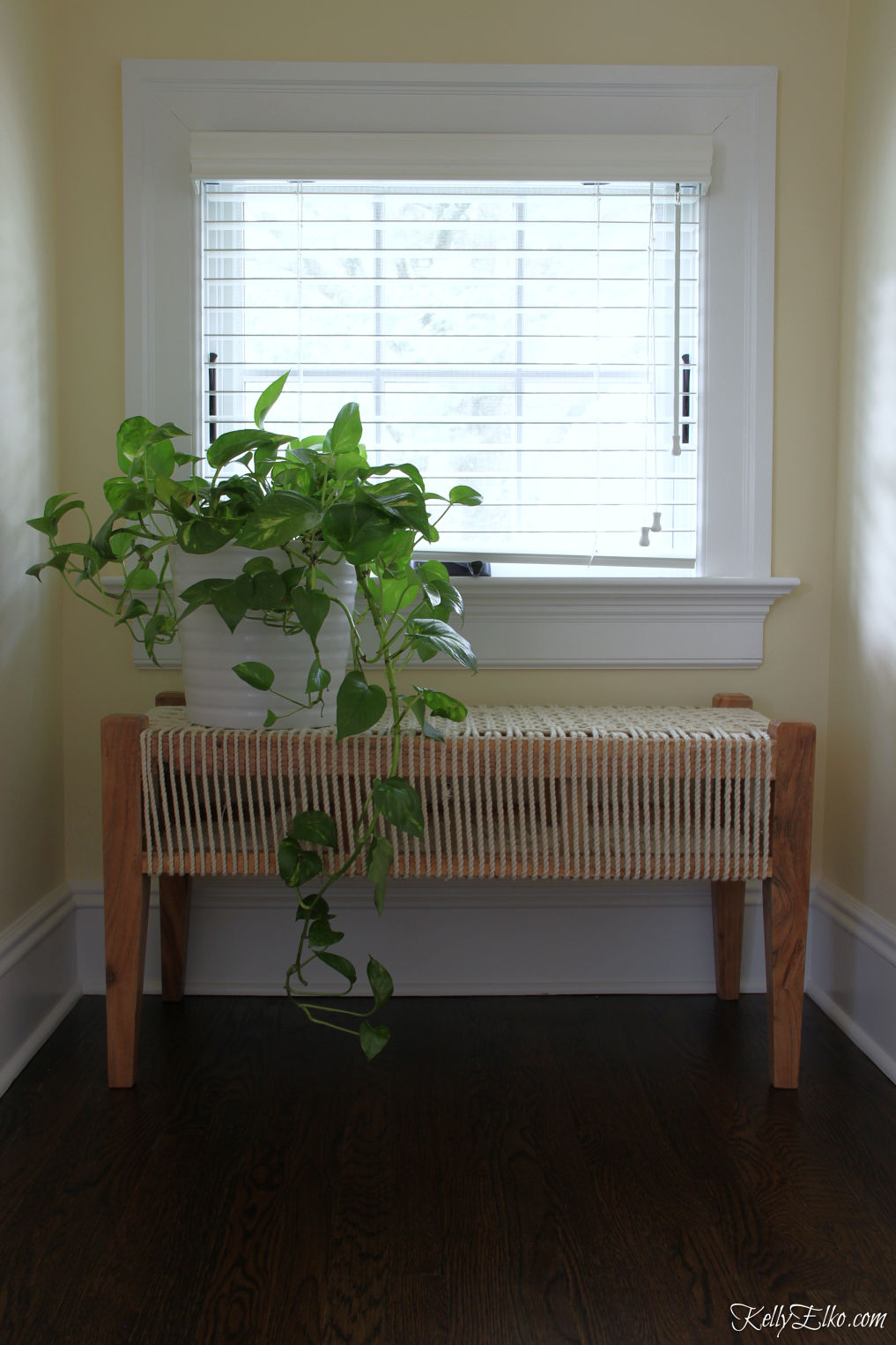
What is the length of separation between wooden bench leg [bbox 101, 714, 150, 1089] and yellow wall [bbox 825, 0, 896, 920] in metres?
1.17

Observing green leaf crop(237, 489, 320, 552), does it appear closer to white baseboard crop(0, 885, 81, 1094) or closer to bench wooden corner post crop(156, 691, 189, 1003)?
bench wooden corner post crop(156, 691, 189, 1003)

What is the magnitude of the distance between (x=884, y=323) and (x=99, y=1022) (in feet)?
5.79

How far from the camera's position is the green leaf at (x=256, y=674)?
1253mm

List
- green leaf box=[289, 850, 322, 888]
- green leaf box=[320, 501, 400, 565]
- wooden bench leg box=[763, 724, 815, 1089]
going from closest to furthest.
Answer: green leaf box=[320, 501, 400, 565]
green leaf box=[289, 850, 322, 888]
wooden bench leg box=[763, 724, 815, 1089]

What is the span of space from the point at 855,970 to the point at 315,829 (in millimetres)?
974

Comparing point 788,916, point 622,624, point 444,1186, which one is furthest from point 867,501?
point 444,1186

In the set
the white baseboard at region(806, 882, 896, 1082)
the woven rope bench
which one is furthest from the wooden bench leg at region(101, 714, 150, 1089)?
the white baseboard at region(806, 882, 896, 1082)

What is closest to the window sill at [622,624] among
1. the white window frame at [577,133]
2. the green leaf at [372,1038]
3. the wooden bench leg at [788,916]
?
the white window frame at [577,133]

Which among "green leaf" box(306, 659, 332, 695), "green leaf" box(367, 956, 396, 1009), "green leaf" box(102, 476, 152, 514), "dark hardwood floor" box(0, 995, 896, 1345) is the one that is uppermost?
"green leaf" box(102, 476, 152, 514)

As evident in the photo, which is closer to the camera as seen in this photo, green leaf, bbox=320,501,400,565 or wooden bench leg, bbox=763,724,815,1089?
green leaf, bbox=320,501,400,565

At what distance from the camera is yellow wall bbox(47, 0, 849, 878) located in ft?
5.52

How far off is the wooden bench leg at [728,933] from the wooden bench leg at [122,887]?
0.99m

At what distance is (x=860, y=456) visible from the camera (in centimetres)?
165

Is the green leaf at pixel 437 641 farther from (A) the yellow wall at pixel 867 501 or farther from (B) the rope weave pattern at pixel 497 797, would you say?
(A) the yellow wall at pixel 867 501
